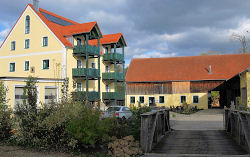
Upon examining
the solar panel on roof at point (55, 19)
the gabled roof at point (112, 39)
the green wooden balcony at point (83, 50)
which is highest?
the solar panel on roof at point (55, 19)

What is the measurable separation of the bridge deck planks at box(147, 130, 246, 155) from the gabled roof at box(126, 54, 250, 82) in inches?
1072

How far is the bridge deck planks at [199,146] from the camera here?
8648mm

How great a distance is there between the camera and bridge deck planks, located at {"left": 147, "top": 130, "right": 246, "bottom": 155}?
8.65 m

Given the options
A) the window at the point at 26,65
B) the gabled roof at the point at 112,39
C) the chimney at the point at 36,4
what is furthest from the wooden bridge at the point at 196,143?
the chimney at the point at 36,4

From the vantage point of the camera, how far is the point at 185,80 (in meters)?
37.6

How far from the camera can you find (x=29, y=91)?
923 centimetres

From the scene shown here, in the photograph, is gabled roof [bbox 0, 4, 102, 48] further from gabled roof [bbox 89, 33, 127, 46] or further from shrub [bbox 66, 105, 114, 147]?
shrub [bbox 66, 105, 114, 147]

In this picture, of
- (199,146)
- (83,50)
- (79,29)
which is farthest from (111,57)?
(199,146)

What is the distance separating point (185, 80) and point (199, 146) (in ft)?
94.5

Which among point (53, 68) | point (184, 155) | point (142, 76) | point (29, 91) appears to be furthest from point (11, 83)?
point (142, 76)

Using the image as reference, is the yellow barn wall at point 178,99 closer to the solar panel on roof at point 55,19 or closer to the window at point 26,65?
the solar panel on roof at point 55,19

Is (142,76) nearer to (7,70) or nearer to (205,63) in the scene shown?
(205,63)

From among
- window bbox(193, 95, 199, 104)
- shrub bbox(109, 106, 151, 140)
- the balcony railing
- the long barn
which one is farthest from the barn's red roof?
shrub bbox(109, 106, 151, 140)

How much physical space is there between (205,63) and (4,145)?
35.4 metres
